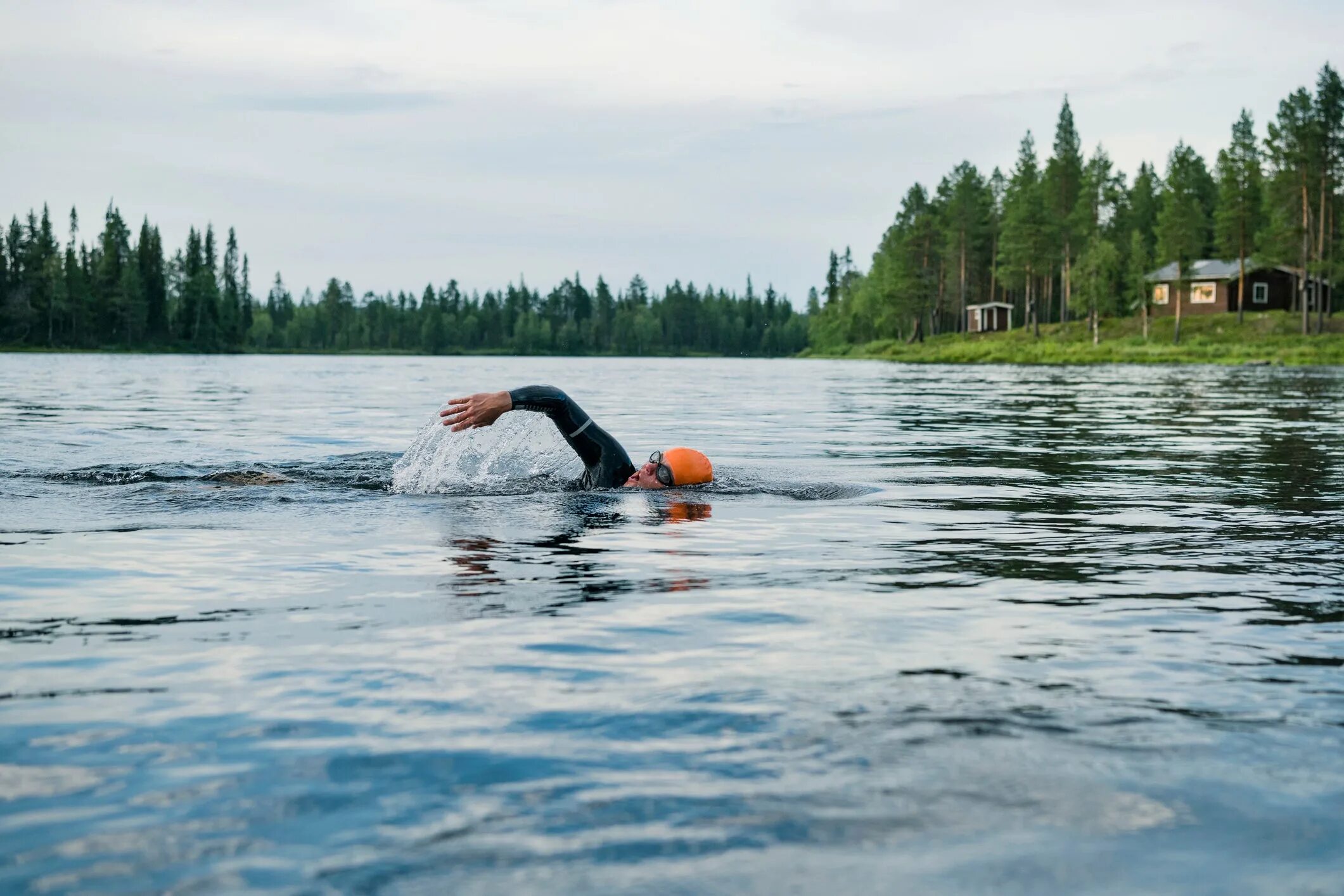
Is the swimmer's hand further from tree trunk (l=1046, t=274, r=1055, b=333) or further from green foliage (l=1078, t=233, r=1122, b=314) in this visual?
tree trunk (l=1046, t=274, r=1055, b=333)

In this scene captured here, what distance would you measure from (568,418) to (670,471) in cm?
155

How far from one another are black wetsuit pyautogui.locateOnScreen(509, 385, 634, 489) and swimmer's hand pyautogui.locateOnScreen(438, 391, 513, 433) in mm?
286

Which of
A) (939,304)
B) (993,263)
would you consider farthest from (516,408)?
(939,304)

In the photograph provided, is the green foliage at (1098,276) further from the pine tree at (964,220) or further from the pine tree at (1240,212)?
the pine tree at (964,220)

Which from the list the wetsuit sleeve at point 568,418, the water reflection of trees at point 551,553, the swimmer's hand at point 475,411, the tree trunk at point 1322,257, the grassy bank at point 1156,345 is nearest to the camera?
the water reflection of trees at point 551,553

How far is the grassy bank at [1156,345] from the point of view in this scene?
79.4 meters

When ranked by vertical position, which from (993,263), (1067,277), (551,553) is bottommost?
(551,553)

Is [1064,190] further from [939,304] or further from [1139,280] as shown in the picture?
[939,304]

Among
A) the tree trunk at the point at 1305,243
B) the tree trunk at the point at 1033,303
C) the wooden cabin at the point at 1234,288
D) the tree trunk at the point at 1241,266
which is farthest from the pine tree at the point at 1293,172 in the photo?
the tree trunk at the point at 1033,303

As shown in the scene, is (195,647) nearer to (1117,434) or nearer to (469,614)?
(469,614)

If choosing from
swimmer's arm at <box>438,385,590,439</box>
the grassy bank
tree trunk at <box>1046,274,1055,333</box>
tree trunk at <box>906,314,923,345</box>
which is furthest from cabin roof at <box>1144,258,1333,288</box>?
swimmer's arm at <box>438,385,590,439</box>

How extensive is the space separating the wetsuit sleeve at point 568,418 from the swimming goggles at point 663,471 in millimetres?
445

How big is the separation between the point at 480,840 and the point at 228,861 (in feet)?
2.43

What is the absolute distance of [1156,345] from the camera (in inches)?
3629
